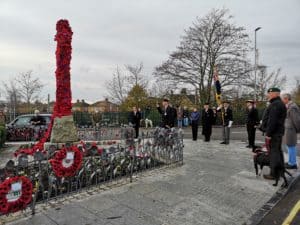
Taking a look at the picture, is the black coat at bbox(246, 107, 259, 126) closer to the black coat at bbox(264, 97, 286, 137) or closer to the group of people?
the group of people

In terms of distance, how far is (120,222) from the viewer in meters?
3.70

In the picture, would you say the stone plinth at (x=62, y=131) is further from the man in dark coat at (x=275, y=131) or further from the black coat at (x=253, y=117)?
the black coat at (x=253, y=117)

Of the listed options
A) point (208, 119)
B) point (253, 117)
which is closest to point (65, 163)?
point (253, 117)

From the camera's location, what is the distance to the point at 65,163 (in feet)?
14.8

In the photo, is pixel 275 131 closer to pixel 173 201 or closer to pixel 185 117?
pixel 173 201

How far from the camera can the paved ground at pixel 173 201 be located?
3826 millimetres

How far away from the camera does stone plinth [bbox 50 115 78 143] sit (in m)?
7.95

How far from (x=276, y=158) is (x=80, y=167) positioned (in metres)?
4.06

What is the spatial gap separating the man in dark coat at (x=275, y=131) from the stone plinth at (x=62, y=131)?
5.70 metres

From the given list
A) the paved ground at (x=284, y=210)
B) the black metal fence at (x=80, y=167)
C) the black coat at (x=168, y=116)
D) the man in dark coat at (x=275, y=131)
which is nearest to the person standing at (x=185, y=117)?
the black coat at (x=168, y=116)

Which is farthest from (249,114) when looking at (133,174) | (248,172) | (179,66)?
(179,66)

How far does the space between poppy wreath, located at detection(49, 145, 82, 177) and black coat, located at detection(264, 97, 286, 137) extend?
395cm

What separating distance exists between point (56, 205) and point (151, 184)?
1968mm

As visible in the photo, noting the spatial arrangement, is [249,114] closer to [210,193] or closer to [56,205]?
[210,193]
